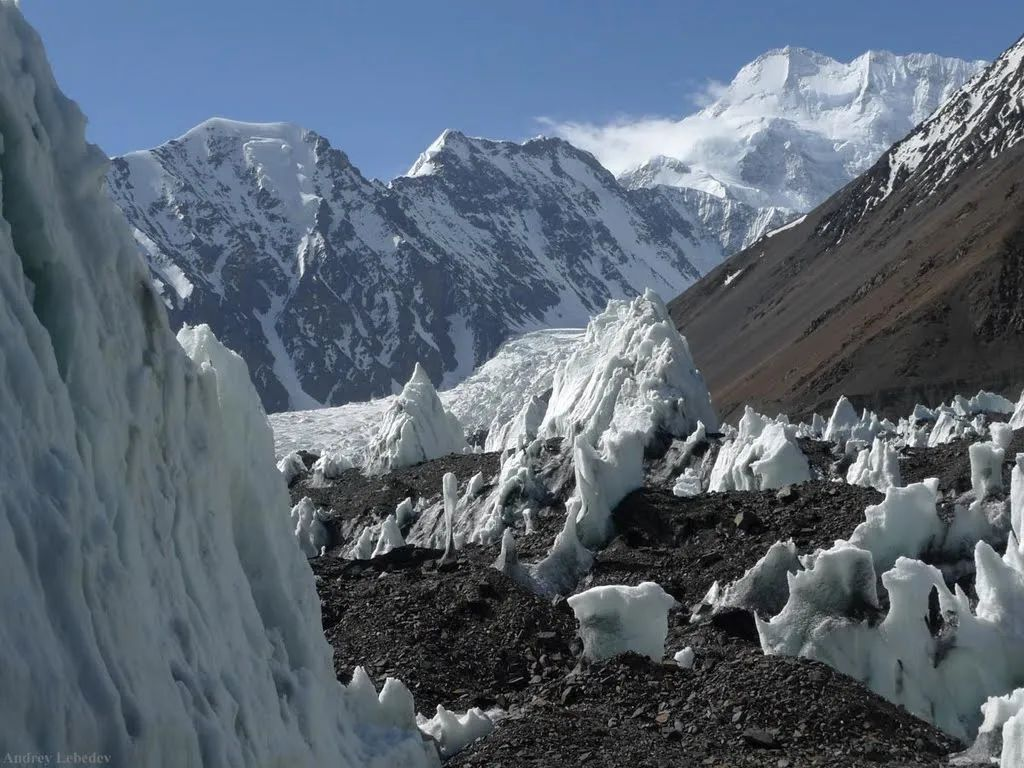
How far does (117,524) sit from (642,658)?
31.8 feet

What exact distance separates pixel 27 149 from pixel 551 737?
9.26 m

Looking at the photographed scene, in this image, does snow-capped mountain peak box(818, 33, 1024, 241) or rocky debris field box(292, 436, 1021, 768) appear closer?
rocky debris field box(292, 436, 1021, 768)

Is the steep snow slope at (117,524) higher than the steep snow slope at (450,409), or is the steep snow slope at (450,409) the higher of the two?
the steep snow slope at (450,409)

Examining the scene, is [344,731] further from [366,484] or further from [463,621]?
[366,484]

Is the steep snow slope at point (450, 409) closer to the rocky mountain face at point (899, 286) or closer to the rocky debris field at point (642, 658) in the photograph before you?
the rocky mountain face at point (899, 286)

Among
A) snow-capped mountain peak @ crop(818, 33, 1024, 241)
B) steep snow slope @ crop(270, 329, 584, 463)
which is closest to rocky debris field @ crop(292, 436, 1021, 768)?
steep snow slope @ crop(270, 329, 584, 463)

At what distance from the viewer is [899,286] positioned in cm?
12725

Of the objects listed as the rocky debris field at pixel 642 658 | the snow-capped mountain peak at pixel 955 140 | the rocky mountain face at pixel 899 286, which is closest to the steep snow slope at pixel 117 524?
the rocky debris field at pixel 642 658

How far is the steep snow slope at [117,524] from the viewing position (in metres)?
9.40

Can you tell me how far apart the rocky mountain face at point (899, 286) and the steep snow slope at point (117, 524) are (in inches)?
3669

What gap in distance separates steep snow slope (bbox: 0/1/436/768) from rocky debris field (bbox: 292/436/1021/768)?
3.65m

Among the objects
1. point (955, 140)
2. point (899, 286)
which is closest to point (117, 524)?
point (899, 286)

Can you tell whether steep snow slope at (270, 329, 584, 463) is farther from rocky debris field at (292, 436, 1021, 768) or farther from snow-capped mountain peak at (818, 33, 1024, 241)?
rocky debris field at (292, 436, 1021, 768)

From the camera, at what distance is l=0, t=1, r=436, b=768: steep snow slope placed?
30.8 ft
